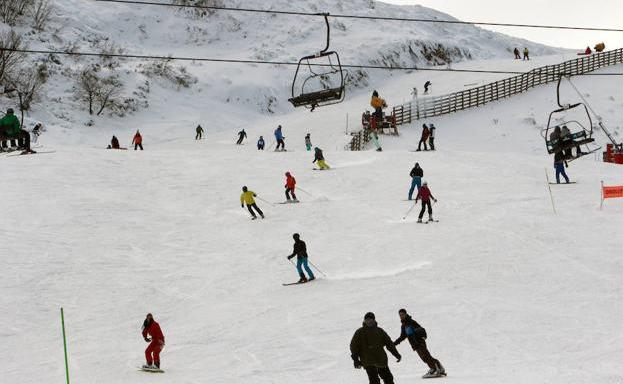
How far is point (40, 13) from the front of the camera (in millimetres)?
65938

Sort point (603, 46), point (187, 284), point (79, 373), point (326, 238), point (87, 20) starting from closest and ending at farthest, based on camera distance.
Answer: point (79, 373), point (187, 284), point (326, 238), point (603, 46), point (87, 20)

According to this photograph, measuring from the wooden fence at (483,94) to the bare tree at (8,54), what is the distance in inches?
1075

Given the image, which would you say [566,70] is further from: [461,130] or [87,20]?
[87,20]

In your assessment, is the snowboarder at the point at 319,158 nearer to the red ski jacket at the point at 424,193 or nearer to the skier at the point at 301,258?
the red ski jacket at the point at 424,193

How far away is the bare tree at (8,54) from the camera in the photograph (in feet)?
171

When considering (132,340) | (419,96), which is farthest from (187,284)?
(419,96)

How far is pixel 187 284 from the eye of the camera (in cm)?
1906

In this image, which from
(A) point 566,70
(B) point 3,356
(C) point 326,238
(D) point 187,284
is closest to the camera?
(B) point 3,356

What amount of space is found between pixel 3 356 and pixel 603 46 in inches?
2404

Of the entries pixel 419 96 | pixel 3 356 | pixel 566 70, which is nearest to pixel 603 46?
pixel 566 70

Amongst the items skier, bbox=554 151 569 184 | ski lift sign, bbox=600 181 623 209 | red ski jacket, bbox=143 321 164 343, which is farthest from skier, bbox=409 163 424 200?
red ski jacket, bbox=143 321 164 343

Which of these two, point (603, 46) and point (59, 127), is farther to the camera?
point (603, 46)

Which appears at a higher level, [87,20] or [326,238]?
[87,20]

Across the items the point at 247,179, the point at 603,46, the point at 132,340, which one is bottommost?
the point at 132,340
